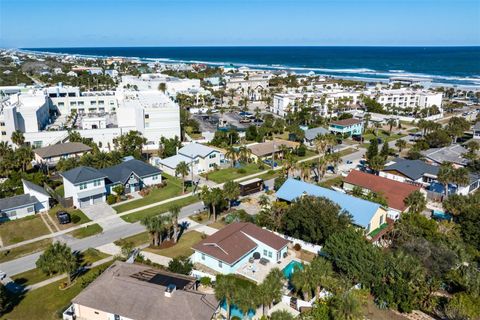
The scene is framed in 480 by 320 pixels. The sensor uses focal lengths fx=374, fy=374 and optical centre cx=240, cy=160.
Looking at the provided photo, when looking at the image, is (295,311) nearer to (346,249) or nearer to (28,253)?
(346,249)

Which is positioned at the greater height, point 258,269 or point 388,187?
point 388,187

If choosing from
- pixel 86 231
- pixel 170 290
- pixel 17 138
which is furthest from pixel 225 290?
pixel 17 138

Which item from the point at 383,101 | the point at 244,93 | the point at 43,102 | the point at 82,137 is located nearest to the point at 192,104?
the point at 244,93

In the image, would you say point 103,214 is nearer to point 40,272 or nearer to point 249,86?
point 40,272

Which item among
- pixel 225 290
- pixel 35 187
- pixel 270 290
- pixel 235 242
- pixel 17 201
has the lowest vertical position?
pixel 17 201

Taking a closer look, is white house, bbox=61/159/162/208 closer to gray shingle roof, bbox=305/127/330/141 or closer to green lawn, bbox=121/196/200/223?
green lawn, bbox=121/196/200/223

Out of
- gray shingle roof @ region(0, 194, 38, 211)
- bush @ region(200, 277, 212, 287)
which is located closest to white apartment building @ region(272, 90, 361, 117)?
gray shingle roof @ region(0, 194, 38, 211)

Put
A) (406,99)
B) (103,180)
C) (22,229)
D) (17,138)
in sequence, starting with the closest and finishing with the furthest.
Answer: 1. (22,229)
2. (103,180)
3. (17,138)
4. (406,99)
